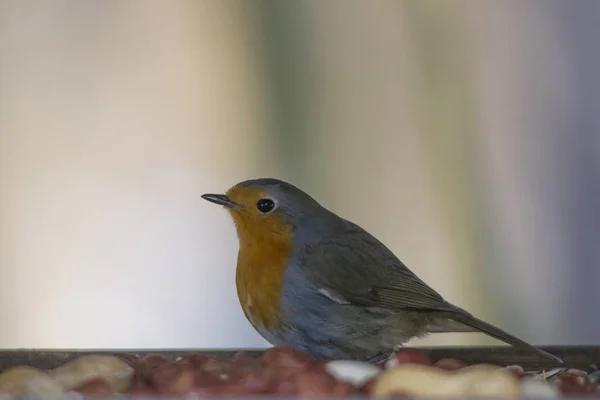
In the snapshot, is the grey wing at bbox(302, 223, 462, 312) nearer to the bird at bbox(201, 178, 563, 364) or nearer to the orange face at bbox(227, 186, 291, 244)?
the bird at bbox(201, 178, 563, 364)

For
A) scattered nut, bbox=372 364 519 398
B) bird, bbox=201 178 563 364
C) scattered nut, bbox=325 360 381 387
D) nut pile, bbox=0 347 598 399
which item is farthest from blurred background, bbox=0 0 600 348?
scattered nut, bbox=372 364 519 398

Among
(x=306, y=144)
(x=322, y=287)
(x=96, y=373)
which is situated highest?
(x=306, y=144)

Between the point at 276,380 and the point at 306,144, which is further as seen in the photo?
the point at 306,144

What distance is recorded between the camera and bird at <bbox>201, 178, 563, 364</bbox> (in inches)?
99.7

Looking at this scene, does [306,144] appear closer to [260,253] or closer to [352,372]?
[260,253]

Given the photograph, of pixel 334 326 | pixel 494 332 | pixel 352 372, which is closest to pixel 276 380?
pixel 352 372

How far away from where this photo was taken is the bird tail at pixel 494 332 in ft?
7.73

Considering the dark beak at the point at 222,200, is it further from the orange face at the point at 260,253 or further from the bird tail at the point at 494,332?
the bird tail at the point at 494,332

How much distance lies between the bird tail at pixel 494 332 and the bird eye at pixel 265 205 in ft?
2.11

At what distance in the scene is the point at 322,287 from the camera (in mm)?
2588

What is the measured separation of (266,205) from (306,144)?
1000 millimetres

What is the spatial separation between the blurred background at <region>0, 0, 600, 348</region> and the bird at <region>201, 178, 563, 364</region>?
94 centimetres

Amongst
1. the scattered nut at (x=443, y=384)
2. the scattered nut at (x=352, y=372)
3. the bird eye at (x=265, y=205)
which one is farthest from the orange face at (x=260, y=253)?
the scattered nut at (x=443, y=384)

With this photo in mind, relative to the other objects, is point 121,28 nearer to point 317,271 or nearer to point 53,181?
point 53,181
